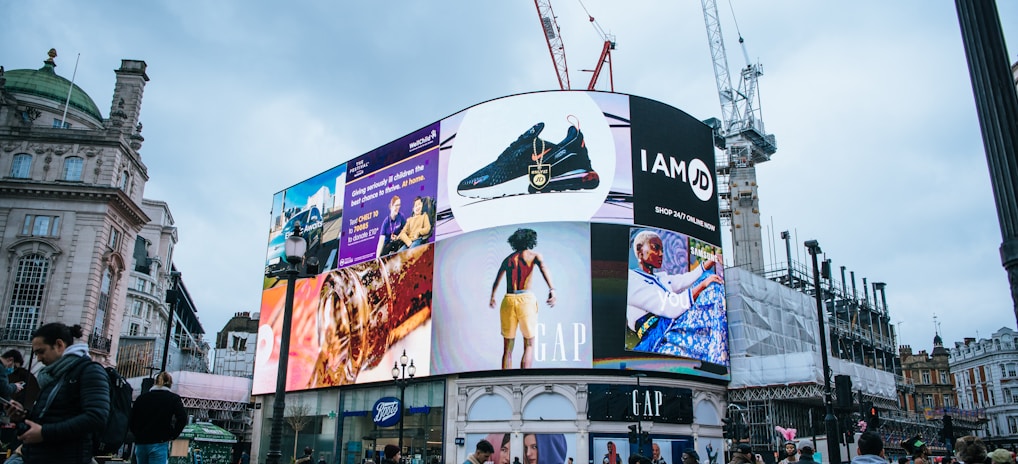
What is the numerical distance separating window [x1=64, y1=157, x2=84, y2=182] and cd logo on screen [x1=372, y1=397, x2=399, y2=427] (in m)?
26.6

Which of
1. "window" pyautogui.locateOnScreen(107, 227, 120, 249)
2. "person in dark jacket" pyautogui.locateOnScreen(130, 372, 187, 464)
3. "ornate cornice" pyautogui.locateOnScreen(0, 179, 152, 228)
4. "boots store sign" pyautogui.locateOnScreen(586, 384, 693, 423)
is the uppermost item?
"ornate cornice" pyautogui.locateOnScreen(0, 179, 152, 228)

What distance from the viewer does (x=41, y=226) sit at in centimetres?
5097

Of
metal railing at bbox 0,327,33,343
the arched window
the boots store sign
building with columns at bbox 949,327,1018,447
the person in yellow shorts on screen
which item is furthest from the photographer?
building with columns at bbox 949,327,1018,447

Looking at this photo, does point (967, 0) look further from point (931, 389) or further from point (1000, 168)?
point (931, 389)

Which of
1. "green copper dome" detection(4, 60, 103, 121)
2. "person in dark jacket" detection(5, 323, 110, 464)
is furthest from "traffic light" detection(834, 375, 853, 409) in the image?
"green copper dome" detection(4, 60, 103, 121)

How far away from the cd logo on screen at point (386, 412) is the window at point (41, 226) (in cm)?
2519

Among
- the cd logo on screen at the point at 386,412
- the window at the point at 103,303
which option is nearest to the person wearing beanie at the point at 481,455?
the cd logo on screen at the point at 386,412

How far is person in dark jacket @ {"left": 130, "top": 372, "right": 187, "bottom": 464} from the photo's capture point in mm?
9594

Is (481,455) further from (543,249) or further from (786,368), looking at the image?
(786,368)

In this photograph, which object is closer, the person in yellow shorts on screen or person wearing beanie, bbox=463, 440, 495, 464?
person wearing beanie, bbox=463, 440, 495, 464

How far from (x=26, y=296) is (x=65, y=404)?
52.1m

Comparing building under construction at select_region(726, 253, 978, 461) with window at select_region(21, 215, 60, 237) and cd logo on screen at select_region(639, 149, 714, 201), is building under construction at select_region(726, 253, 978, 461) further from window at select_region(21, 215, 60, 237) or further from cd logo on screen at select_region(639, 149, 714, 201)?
window at select_region(21, 215, 60, 237)

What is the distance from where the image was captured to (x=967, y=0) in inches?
287

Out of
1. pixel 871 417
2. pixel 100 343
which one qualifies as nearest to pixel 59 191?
pixel 100 343
